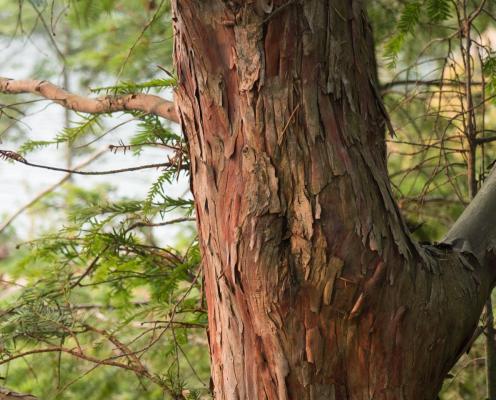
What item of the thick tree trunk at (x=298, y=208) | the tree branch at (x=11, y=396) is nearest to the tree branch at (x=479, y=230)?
the thick tree trunk at (x=298, y=208)

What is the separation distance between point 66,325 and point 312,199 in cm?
77

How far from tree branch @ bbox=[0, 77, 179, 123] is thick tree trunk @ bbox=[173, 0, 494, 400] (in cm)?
34

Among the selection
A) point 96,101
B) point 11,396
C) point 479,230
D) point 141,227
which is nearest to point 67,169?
point 96,101

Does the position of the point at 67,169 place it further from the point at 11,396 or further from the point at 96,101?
the point at 11,396

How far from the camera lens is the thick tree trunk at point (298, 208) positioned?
113cm

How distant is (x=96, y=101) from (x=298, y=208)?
2.37 ft

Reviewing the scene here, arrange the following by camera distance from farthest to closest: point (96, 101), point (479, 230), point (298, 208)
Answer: point (96, 101) < point (479, 230) < point (298, 208)

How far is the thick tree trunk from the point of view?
1.13 m

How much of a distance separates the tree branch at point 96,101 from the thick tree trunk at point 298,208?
1.13 feet

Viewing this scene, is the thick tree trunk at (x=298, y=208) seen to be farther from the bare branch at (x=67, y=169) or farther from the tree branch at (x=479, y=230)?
the bare branch at (x=67, y=169)

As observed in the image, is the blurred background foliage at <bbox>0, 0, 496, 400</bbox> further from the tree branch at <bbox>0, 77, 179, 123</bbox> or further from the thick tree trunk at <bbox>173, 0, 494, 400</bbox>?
the thick tree trunk at <bbox>173, 0, 494, 400</bbox>

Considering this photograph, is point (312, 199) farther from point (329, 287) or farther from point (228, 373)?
point (228, 373)

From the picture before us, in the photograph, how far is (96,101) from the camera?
5.46 feet

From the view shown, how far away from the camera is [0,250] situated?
5.45m
